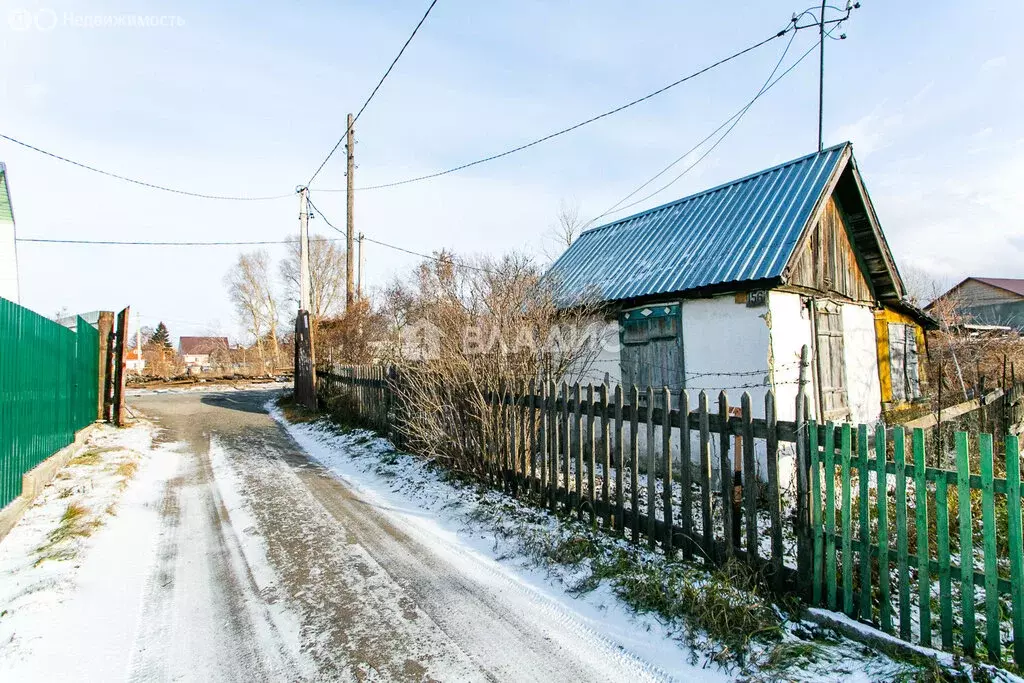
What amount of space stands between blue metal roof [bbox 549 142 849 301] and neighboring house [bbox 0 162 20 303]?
45.5ft

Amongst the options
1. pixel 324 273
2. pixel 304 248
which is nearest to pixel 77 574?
pixel 304 248

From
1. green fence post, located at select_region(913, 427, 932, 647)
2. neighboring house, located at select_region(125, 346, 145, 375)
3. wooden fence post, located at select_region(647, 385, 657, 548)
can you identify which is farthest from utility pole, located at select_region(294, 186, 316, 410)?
neighboring house, located at select_region(125, 346, 145, 375)

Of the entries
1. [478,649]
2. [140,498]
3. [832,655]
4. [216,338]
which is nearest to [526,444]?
[478,649]

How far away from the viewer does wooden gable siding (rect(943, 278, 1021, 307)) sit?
124 feet

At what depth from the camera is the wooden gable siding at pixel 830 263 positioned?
27.0 ft

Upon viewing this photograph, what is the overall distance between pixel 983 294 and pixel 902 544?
4970cm

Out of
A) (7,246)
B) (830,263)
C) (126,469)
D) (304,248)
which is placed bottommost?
(126,469)

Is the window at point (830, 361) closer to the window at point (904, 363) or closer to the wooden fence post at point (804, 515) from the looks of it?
the window at point (904, 363)

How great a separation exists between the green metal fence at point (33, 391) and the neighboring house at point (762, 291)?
7340mm

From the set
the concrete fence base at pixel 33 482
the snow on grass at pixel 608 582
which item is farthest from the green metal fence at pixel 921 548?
the concrete fence base at pixel 33 482

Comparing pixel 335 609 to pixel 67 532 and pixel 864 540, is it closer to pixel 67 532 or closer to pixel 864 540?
pixel 67 532

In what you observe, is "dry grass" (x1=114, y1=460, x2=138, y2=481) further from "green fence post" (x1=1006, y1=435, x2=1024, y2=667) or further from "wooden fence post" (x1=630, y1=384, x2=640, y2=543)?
"green fence post" (x1=1006, y1=435, x2=1024, y2=667)

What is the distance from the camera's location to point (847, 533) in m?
3.48

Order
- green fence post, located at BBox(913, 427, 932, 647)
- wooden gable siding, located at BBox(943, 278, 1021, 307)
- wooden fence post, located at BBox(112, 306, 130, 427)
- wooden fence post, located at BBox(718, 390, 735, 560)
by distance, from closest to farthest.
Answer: green fence post, located at BBox(913, 427, 932, 647)
wooden fence post, located at BBox(718, 390, 735, 560)
wooden fence post, located at BBox(112, 306, 130, 427)
wooden gable siding, located at BBox(943, 278, 1021, 307)
